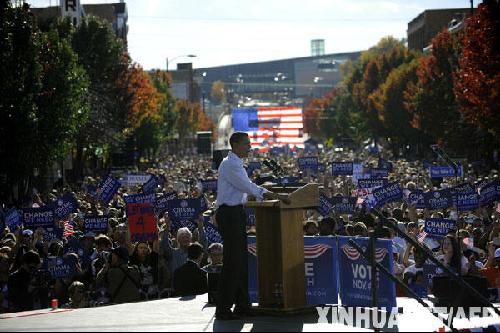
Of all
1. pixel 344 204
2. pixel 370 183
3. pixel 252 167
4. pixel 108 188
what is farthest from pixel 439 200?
pixel 252 167

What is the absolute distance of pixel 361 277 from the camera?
12.5 meters

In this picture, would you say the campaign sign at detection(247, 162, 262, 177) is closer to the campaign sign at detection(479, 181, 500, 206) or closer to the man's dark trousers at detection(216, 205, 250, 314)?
the campaign sign at detection(479, 181, 500, 206)

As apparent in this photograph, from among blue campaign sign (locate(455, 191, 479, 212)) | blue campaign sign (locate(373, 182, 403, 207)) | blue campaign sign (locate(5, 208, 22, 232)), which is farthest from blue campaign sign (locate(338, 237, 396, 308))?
blue campaign sign (locate(5, 208, 22, 232))

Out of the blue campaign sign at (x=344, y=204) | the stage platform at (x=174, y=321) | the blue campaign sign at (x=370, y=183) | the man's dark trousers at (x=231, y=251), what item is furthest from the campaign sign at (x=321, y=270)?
the blue campaign sign at (x=370, y=183)

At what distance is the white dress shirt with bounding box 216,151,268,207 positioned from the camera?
11460mm

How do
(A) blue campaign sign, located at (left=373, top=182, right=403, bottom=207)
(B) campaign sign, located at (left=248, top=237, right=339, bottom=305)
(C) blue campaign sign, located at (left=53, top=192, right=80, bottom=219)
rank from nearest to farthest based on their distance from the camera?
1. (B) campaign sign, located at (left=248, top=237, right=339, bottom=305)
2. (A) blue campaign sign, located at (left=373, top=182, right=403, bottom=207)
3. (C) blue campaign sign, located at (left=53, top=192, right=80, bottom=219)

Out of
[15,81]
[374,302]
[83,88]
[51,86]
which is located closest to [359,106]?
[83,88]

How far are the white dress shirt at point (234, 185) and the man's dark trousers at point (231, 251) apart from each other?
7cm

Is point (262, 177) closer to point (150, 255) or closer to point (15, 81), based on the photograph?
point (150, 255)

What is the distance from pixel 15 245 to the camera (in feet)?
64.7

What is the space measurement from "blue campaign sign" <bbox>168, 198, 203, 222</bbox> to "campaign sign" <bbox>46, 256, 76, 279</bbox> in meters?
7.28

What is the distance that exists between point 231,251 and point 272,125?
268ft

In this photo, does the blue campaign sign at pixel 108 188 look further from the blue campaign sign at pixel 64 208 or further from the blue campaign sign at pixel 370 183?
the blue campaign sign at pixel 370 183

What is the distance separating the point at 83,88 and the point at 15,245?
38217mm
